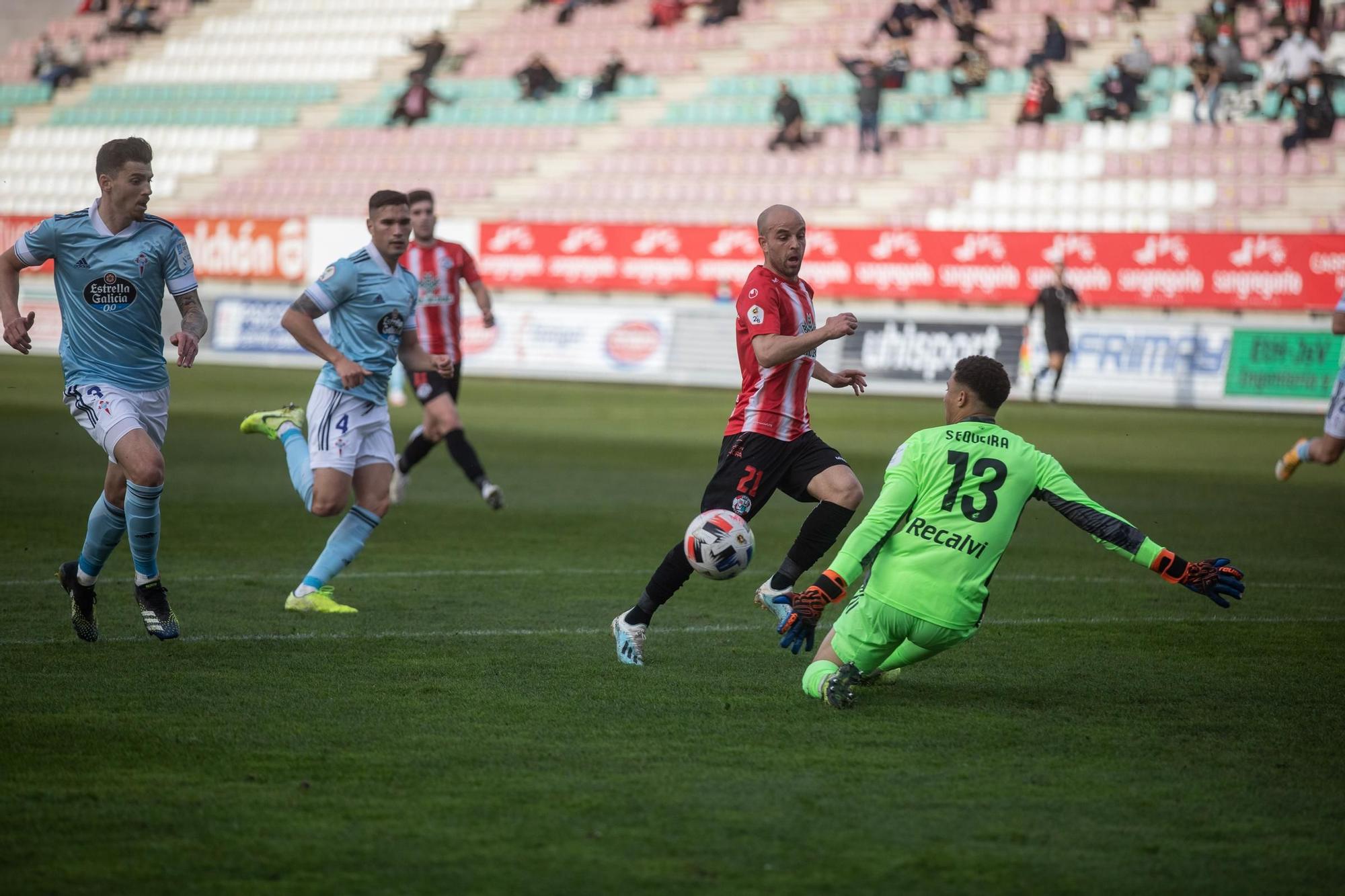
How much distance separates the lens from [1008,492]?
5.62 meters

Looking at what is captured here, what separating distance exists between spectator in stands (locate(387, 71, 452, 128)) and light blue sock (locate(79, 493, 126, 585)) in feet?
105

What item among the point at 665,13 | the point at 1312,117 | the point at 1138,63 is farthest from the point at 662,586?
the point at 665,13

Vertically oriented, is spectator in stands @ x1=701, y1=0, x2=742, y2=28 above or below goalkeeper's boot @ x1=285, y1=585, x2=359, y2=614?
above

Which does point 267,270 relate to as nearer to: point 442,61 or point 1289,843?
point 442,61

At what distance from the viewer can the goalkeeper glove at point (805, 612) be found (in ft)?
17.3

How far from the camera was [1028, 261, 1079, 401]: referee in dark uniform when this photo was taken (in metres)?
24.8

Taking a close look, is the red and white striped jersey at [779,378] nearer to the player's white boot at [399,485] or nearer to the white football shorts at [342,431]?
the white football shorts at [342,431]

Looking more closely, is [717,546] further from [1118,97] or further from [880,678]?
[1118,97]

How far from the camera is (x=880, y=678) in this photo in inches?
246

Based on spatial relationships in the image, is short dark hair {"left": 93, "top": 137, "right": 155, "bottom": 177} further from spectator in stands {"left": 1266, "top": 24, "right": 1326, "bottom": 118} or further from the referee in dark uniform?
spectator in stands {"left": 1266, "top": 24, "right": 1326, "bottom": 118}

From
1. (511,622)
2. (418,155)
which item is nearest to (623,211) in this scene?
(418,155)

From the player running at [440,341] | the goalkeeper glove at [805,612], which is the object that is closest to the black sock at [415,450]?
the player running at [440,341]

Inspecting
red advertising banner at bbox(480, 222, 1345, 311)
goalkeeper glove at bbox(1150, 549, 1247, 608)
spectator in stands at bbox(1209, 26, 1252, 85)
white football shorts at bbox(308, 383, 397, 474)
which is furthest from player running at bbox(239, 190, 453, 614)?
spectator in stands at bbox(1209, 26, 1252, 85)

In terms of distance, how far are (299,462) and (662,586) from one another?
2.43 meters
